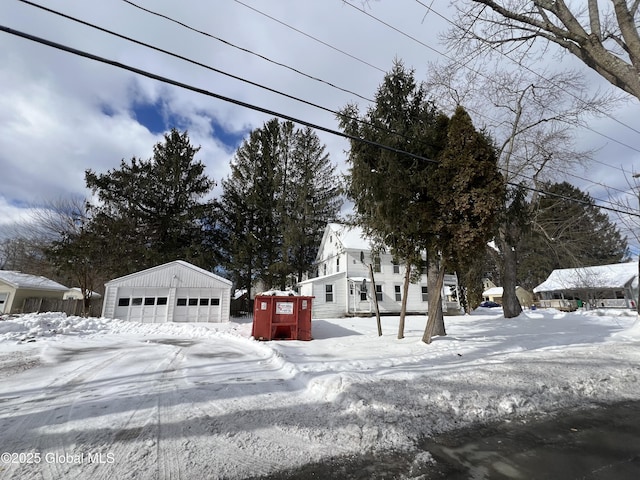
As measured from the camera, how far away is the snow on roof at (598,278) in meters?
31.3

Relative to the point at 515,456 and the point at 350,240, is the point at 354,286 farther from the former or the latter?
the point at 515,456

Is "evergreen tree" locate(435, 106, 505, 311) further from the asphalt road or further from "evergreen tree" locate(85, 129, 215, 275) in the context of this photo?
"evergreen tree" locate(85, 129, 215, 275)

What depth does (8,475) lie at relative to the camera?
2668 mm

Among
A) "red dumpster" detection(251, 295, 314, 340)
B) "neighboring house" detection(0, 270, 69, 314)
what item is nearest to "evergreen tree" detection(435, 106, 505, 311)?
"red dumpster" detection(251, 295, 314, 340)

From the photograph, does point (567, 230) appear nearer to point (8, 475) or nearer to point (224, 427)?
point (224, 427)

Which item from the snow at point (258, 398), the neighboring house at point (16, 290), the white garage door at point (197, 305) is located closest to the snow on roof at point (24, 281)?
the neighboring house at point (16, 290)

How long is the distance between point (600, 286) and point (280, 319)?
116 feet

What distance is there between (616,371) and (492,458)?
567 cm

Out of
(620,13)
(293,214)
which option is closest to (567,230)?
(620,13)

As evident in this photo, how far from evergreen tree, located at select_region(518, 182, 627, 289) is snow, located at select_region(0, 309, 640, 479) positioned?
1110 cm

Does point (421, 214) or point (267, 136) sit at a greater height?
point (267, 136)

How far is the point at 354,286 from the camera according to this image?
990 inches

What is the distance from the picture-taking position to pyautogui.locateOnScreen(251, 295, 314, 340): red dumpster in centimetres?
1150

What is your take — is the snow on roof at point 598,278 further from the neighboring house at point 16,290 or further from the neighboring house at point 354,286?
the neighboring house at point 16,290
